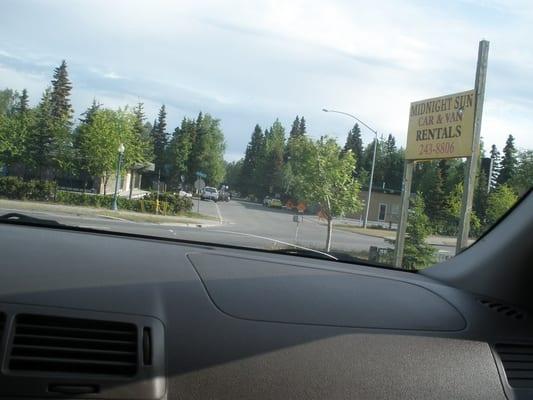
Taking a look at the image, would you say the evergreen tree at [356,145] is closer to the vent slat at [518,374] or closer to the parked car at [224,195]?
the parked car at [224,195]

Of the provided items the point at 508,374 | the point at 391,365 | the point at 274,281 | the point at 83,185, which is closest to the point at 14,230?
the point at 83,185

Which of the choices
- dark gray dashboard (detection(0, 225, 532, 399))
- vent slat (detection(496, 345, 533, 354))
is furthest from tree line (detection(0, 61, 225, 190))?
vent slat (detection(496, 345, 533, 354))

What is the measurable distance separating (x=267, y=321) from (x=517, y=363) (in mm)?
1152

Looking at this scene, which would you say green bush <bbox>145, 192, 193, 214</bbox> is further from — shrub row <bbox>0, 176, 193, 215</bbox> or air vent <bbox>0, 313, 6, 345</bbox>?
air vent <bbox>0, 313, 6, 345</bbox>

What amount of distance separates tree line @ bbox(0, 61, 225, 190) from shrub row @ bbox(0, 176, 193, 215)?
7cm

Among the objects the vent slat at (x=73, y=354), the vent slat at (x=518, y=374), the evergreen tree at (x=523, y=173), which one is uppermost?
the evergreen tree at (x=523, y=173)

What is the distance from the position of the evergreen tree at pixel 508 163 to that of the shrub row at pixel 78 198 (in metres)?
2.45

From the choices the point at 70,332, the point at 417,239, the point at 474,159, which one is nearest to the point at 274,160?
the point at 417,239

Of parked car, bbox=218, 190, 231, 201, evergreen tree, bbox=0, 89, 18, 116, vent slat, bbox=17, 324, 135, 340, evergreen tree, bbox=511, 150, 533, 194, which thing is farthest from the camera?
parked car, bbox=218, 190, 231, 201

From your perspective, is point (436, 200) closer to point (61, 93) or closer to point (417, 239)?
point (417, 239)

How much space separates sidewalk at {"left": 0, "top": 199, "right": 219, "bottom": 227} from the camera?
4.02 metres

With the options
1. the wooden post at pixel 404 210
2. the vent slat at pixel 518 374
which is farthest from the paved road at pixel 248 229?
the vent slat at pixel 518 374

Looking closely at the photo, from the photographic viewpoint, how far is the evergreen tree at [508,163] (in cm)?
378

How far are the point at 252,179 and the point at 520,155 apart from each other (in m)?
2.15
